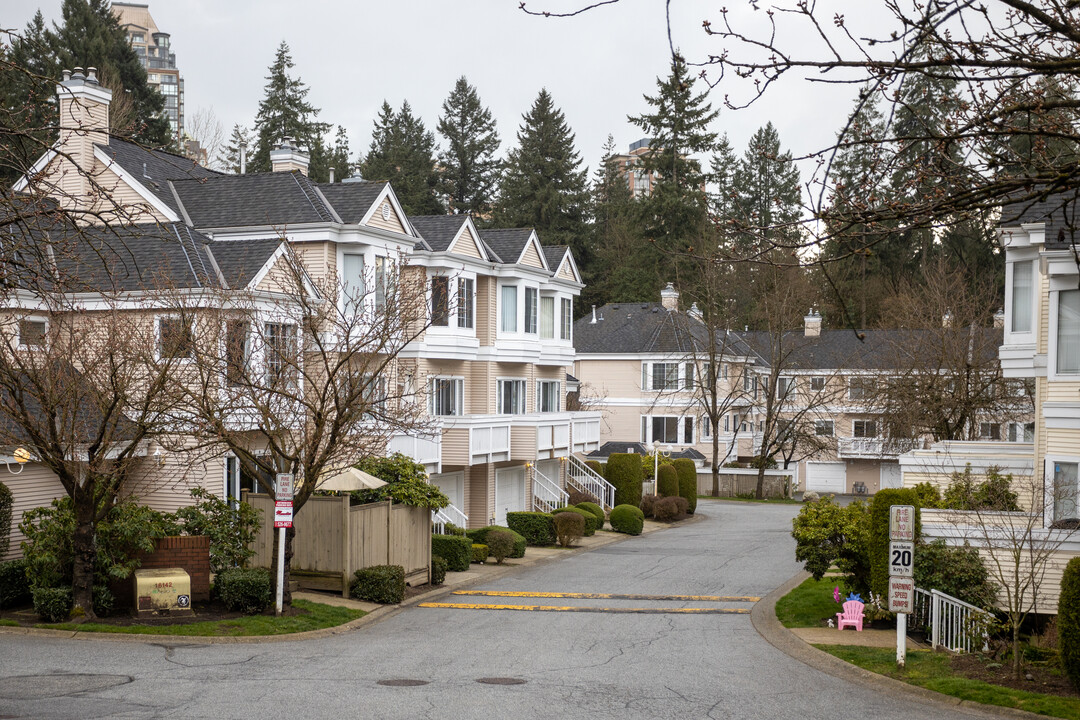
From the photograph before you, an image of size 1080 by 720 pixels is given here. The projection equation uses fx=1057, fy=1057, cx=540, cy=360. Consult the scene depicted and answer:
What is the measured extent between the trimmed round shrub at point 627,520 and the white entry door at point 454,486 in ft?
19.7

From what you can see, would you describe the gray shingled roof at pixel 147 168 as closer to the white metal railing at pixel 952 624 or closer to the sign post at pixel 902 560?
the sign post at pixel 902 560

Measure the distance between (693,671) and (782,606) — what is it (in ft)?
22.2

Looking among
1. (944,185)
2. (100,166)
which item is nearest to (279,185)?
(100,166)

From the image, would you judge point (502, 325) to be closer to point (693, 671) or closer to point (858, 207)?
point (693, 671)

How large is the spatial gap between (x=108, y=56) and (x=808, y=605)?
46.9 meters

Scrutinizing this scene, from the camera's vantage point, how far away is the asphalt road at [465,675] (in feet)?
41.1

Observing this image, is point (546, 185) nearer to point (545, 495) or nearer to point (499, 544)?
point (545, 495)

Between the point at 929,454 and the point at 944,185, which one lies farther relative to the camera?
the point at 929,454

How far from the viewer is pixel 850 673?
51.4 ft

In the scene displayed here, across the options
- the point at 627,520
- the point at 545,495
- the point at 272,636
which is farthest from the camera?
the point at 545,495

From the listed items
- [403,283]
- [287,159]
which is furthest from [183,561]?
[287,159]

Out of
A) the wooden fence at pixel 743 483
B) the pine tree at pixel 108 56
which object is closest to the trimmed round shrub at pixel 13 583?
the pine tree at pixel 108 56

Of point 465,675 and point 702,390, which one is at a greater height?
point 702,390

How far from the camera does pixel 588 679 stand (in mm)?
14930
